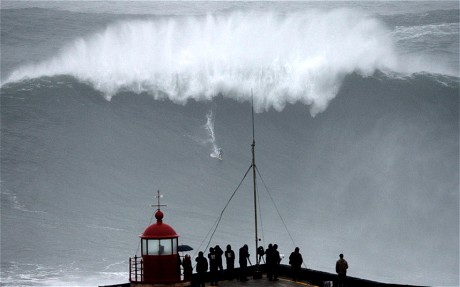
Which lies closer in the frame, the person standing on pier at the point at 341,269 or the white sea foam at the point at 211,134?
the person standing on pier at the point at 341,269

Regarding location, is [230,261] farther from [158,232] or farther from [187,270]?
[158,232]

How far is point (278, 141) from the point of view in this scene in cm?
4853

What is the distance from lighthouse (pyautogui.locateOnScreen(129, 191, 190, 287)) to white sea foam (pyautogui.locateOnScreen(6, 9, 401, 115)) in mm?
27295

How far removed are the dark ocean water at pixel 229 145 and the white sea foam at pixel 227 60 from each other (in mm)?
126

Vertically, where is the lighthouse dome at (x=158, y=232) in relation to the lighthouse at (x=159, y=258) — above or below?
above

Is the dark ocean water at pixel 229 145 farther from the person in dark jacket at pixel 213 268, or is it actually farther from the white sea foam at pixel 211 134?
the person in dark jacket at pixel 213 268

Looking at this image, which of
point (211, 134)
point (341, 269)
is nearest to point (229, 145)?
point (211, 134)

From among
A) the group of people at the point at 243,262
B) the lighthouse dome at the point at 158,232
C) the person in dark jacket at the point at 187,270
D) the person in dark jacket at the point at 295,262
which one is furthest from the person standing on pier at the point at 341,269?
the lighthouse dome at the point at 158,232

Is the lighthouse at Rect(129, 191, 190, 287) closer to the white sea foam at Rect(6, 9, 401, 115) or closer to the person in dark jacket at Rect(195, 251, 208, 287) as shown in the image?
the person in dark jacket at Rect(195, 251, 208, 287)

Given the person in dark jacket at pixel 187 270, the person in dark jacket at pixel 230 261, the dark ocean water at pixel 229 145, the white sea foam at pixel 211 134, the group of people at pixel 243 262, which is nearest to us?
the person in dark jacket at pixel 187 270

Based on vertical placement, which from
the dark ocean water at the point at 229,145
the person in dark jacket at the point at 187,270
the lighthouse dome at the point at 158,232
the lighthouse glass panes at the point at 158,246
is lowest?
the person in dark jacket at the point at 187,270

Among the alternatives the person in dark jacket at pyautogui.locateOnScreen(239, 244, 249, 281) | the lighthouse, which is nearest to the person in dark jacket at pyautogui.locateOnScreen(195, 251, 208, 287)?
the person in dark jacket at pyautogui.locateOnScreen(239, 244, 249, 281)

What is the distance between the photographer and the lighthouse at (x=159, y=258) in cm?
2416

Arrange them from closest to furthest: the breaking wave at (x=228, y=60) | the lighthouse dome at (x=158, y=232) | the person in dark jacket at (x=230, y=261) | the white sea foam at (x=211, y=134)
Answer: the lighthouse dome at (x=158, y=232)
the person in dark jacket at (x=230, y=261)
the white sea foam at (x=211, y=134)
the breaking wave at (x=228, y=60)
